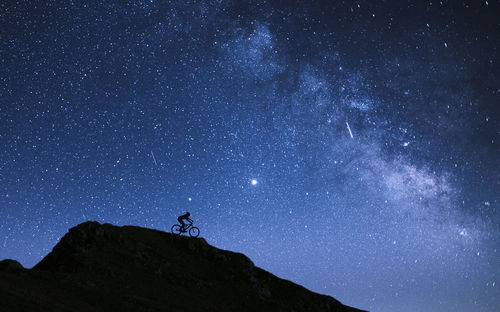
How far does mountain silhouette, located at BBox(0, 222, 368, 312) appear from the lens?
21312 millimetres

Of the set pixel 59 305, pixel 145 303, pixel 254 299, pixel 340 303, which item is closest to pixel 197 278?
pixel 254 299

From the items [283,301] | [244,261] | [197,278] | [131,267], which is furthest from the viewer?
[244,261]

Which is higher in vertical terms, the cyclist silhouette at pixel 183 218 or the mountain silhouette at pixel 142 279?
the cyclist silhouette at pixel 183 218

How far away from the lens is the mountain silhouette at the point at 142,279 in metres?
21.3

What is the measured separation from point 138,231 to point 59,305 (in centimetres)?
1796

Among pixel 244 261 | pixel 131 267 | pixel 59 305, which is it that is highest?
pixel 244 261

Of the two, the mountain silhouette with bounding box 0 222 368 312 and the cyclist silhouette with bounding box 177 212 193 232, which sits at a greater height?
the cyclist silhouette with bounding box 177 212 193 232

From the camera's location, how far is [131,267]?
28.8 metres

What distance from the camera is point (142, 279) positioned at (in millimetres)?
27703

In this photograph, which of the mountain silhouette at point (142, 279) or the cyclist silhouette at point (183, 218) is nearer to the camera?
the mountain silhouette at point (142, 279)

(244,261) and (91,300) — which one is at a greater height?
(244,261)

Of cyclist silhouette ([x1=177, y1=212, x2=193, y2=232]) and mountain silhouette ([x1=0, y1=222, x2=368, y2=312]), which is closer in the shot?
mountain silhouette ([x1=0, y1=222, x2=368, y2=312])

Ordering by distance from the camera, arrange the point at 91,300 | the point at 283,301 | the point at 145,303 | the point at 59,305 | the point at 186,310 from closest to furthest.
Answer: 1. the point at 59,305
2. the point at 91,300
3. the point at 145,303
4. the point at 186,310
5. the point at 283,301

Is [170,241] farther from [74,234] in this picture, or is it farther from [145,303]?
[145,303]
